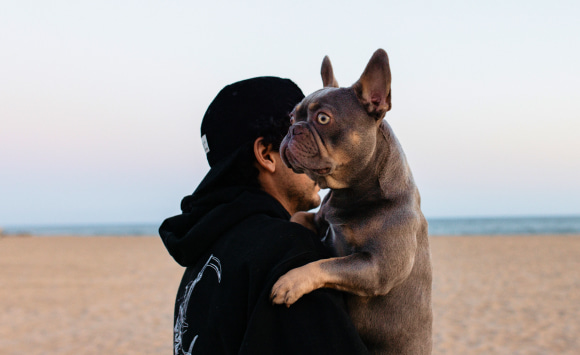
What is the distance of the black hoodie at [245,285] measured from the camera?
5.84 ft

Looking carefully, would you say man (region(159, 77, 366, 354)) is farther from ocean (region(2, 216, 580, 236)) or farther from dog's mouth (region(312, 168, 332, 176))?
ocean (region(2, 216, 580, 236))

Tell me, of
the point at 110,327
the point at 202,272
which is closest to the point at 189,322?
the point at 202,272

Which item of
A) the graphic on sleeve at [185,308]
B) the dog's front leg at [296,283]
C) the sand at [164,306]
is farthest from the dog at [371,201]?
the sand at [164,306]

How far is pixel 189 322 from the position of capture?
7.15ft

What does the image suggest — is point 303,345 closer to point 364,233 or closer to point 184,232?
point 364,233

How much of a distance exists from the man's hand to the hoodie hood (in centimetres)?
10

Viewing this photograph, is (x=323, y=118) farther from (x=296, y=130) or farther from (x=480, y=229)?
(x=480, y=229)

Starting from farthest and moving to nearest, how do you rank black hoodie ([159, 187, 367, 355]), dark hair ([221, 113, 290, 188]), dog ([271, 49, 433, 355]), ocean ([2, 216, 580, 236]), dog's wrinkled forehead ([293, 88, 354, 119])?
1. ocean ([2, 216, 580, 236])
2. dark hair ([221, 113, 290, 188])
3. dog's wrinkled forehead ([293, 88, 354, 119])
4. dog ([271, 49, 433, 355])
5. black hoodie ([159, 187, 367, 355])

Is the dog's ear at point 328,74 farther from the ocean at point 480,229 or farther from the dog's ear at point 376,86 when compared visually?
the ocean at point 480,229

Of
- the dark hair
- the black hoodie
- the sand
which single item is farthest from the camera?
the sand

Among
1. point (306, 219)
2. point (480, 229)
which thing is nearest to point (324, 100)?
point (306, 219)

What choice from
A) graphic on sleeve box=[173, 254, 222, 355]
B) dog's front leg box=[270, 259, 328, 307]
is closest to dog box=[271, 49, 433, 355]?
dog's front leg box=[270, 259, 328, 307]

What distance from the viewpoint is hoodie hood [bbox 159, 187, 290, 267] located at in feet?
7.18

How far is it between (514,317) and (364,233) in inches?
410
